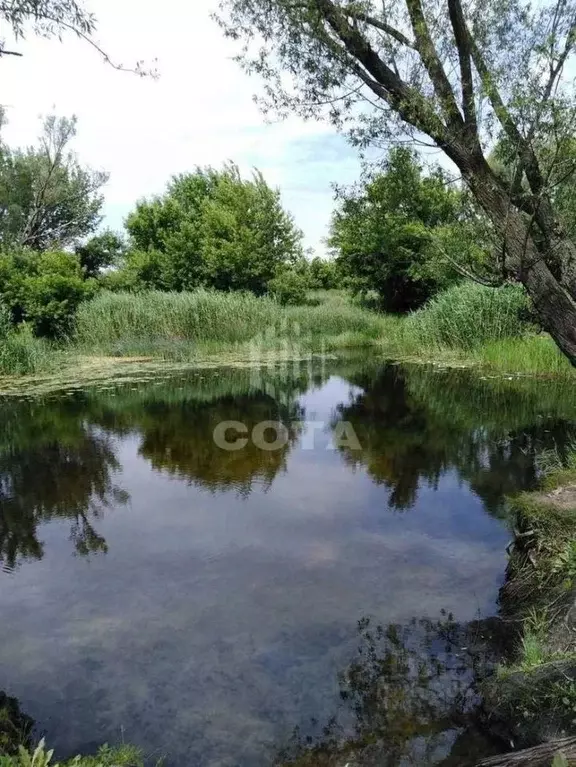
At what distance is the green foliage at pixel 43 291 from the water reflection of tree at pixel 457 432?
9.96m

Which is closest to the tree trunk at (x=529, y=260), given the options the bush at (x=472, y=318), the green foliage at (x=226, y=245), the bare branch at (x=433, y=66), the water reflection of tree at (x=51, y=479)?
the bare branch at (x=433, y=66)

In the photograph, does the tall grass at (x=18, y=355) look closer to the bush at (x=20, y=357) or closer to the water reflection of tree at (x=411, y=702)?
the bush at (x=20, y=357)

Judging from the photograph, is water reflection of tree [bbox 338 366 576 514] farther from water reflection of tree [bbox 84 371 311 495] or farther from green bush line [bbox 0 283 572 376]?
green bush line [bbox 0 283 572 376]

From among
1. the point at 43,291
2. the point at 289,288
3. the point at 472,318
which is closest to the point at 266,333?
the point at 289,288

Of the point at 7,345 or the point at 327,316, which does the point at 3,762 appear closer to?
the point at 7,345

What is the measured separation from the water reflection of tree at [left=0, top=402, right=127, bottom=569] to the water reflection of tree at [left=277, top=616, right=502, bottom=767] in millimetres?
2892

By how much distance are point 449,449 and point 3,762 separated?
7.18 metres

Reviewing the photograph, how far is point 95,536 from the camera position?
5871mm

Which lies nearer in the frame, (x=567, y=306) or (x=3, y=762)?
(x=3, y=762)

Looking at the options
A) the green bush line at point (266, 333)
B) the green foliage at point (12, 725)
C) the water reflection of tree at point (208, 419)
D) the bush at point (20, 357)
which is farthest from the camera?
the green bush line at point (266, 333)

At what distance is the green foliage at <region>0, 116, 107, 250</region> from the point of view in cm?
3319

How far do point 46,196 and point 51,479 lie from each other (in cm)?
3036

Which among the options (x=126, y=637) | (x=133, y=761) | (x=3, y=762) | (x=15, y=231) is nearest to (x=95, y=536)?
(x=126, y=637)

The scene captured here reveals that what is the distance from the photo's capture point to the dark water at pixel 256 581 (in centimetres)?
332
